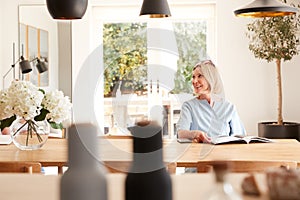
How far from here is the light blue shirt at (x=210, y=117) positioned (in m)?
4.55

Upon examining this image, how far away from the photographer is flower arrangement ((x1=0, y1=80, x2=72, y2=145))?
142 inches

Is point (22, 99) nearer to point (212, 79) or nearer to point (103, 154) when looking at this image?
point (103, 154)

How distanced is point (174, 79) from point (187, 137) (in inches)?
134

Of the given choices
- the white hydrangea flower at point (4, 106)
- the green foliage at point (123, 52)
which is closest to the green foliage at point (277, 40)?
the green foliage at point (123, 52)

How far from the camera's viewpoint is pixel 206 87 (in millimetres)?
4609

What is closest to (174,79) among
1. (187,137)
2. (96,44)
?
(96,44)

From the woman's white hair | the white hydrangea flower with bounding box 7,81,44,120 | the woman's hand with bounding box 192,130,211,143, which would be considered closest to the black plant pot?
the woman's white hair

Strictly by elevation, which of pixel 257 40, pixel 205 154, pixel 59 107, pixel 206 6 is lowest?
pixel 205 154

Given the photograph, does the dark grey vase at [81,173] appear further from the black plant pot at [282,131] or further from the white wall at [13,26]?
the white wall at [13,26]

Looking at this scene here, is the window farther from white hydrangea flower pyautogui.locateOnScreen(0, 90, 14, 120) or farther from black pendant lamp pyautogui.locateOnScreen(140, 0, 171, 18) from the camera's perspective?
white hydrangea flower pyautogui.locateOnScreen(0, 90, 14, 120)

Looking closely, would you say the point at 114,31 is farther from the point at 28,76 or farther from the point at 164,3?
the point at 164,3

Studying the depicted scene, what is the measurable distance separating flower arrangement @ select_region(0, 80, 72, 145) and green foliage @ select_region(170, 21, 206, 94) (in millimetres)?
3771

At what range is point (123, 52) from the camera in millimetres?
7840

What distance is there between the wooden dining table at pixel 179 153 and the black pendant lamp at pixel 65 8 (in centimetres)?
75
